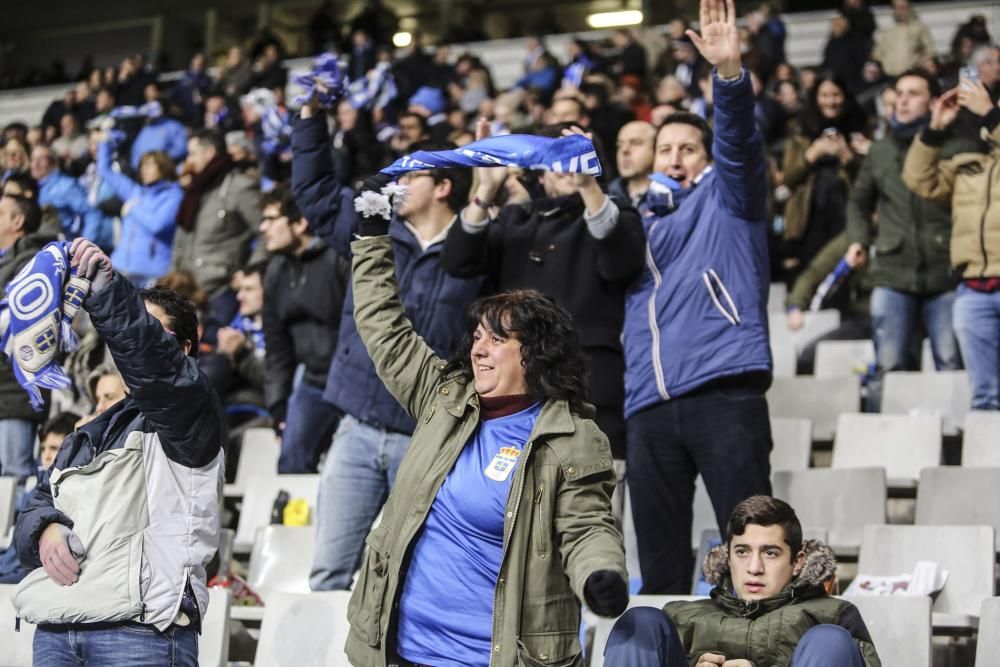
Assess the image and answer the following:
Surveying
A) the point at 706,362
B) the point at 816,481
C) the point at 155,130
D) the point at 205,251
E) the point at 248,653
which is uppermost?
the point at 155,130

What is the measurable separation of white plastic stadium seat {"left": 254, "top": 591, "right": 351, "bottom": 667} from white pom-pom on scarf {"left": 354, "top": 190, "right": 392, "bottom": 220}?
103 centimetres

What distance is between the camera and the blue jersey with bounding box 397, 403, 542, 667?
293 cm

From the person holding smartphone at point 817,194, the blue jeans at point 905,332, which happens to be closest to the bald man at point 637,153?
the blue jeans at point 905,332

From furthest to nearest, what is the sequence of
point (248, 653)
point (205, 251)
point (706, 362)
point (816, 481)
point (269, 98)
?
1. point (269, 98)
2. point (205, 251)
3. point (816, 481)
4. point (248, 653)
5. point (706, 362)

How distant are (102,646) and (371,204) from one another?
44.9 inches

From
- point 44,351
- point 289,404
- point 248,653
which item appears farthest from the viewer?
point 289,404

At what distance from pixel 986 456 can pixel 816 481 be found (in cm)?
68

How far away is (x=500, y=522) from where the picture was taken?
Result: 9.72 ft

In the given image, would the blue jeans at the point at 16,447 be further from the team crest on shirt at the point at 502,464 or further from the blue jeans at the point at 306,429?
the team crest on shirt at the point at 502,464

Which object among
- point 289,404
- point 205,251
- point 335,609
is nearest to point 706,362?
point 335,609

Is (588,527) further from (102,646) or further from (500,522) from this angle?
(102,646)

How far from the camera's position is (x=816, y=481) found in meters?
5.02

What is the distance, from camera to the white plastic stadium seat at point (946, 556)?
4211mm

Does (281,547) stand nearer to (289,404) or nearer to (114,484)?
(289,404)
